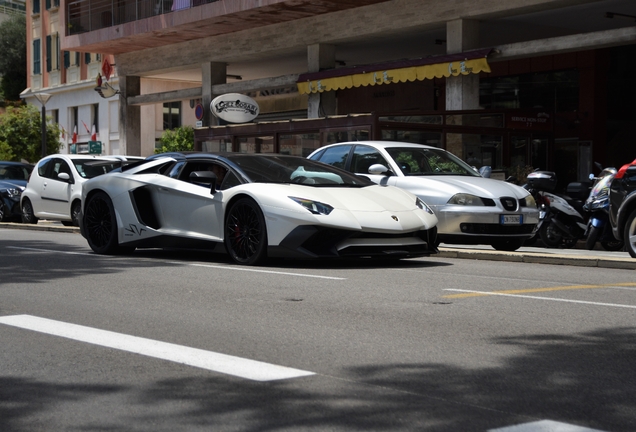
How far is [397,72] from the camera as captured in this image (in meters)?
26.4

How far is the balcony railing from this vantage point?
3222 centimetres

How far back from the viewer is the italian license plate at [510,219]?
1320 cm

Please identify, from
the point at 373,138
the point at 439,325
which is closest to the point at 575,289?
the point at 439,325

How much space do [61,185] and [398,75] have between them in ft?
30.6

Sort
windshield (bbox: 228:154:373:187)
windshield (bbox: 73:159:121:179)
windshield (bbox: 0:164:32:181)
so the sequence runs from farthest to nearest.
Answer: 1. windshield (bbox: 0:164:32:181)
2. windshield (bbox: 73:159:121:179)
3. windshield (bbox: 228:154:373:187)

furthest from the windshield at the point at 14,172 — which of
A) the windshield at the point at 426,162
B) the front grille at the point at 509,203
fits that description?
the front grille at the point at 509,203

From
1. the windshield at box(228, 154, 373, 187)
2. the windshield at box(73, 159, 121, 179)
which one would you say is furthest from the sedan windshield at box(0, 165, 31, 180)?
the windshield at box(228, 154, 373, 187)

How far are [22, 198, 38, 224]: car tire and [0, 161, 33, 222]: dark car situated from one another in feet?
4.27

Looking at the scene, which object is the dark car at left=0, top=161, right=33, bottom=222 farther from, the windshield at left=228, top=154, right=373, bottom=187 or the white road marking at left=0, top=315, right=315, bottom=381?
the white road marking at left=0, top=315, right=315, bottom=381

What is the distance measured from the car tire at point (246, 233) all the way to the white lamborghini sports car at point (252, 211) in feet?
0.03

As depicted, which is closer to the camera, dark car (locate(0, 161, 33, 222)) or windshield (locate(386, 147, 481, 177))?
windshield (locate(386, 147, 481, 177))

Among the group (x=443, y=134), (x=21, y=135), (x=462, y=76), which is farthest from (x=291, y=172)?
(x=21, y=135)

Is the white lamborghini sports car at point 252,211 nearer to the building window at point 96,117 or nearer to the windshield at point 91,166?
the windshield at point 91,166

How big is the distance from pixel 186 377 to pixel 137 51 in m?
33.6
